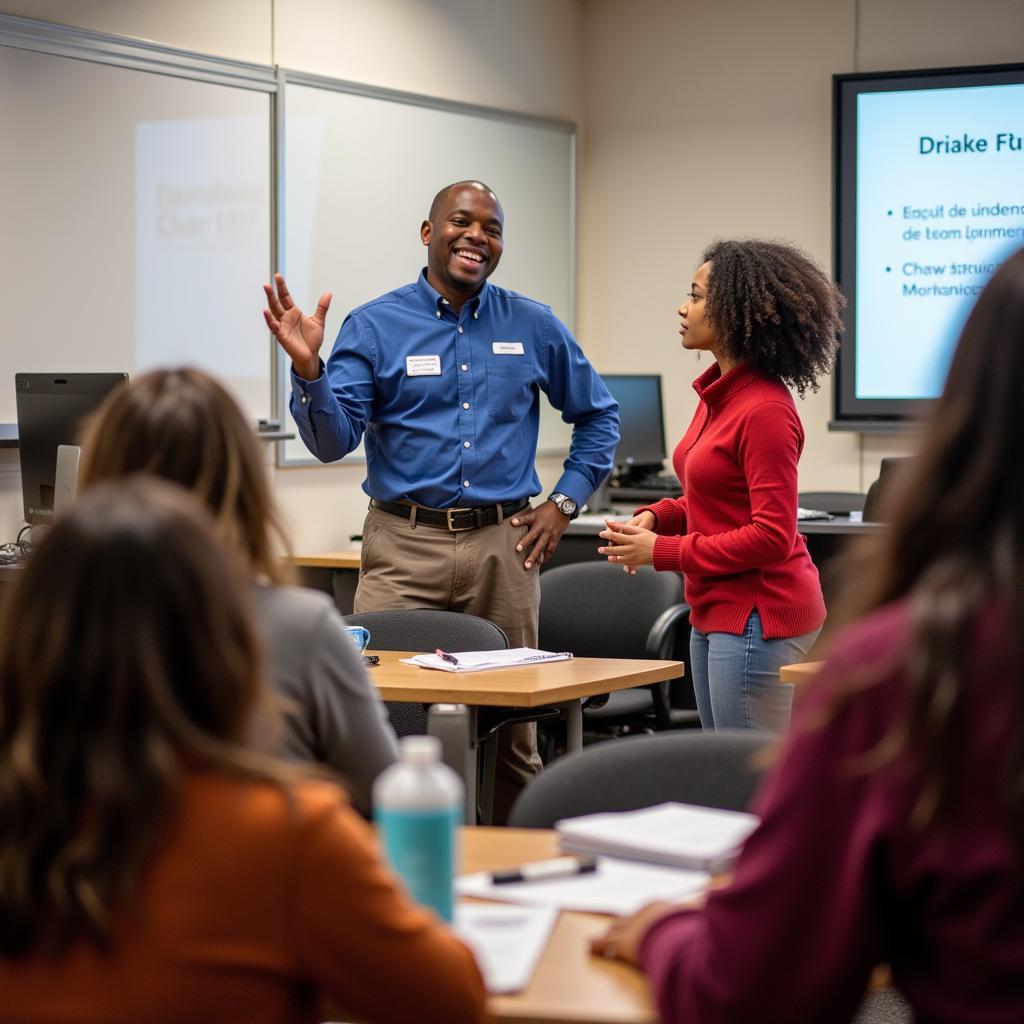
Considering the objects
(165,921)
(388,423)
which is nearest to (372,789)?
(165,921)

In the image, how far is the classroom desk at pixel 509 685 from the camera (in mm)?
2951

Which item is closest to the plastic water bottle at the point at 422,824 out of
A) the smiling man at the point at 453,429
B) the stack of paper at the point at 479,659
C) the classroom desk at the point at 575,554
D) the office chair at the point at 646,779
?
the office chair at the point at 646,779

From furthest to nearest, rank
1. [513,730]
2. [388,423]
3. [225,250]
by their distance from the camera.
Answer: [225,250], [388,423], [513,730]

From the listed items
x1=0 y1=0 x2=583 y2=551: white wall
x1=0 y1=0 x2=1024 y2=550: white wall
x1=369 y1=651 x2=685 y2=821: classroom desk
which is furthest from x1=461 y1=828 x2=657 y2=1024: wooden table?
x1=0 y1=0 x2=1024 y2=550: white wall

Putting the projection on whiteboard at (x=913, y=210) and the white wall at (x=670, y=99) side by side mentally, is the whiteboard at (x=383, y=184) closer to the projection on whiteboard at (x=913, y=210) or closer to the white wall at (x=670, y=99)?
the white wall at (x=670, y=99)

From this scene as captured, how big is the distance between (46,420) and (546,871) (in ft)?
9.69

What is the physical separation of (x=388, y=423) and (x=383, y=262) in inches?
78.9

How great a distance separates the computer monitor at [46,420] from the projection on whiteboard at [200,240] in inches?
27.2

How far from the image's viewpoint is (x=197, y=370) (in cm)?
163

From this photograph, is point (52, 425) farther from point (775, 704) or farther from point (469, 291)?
point (775, 704)

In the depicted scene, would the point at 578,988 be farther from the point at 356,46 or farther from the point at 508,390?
the point at 356,46

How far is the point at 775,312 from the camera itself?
10.7ft

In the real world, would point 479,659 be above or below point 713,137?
below

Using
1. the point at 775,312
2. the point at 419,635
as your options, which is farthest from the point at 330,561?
the point at 775,312
